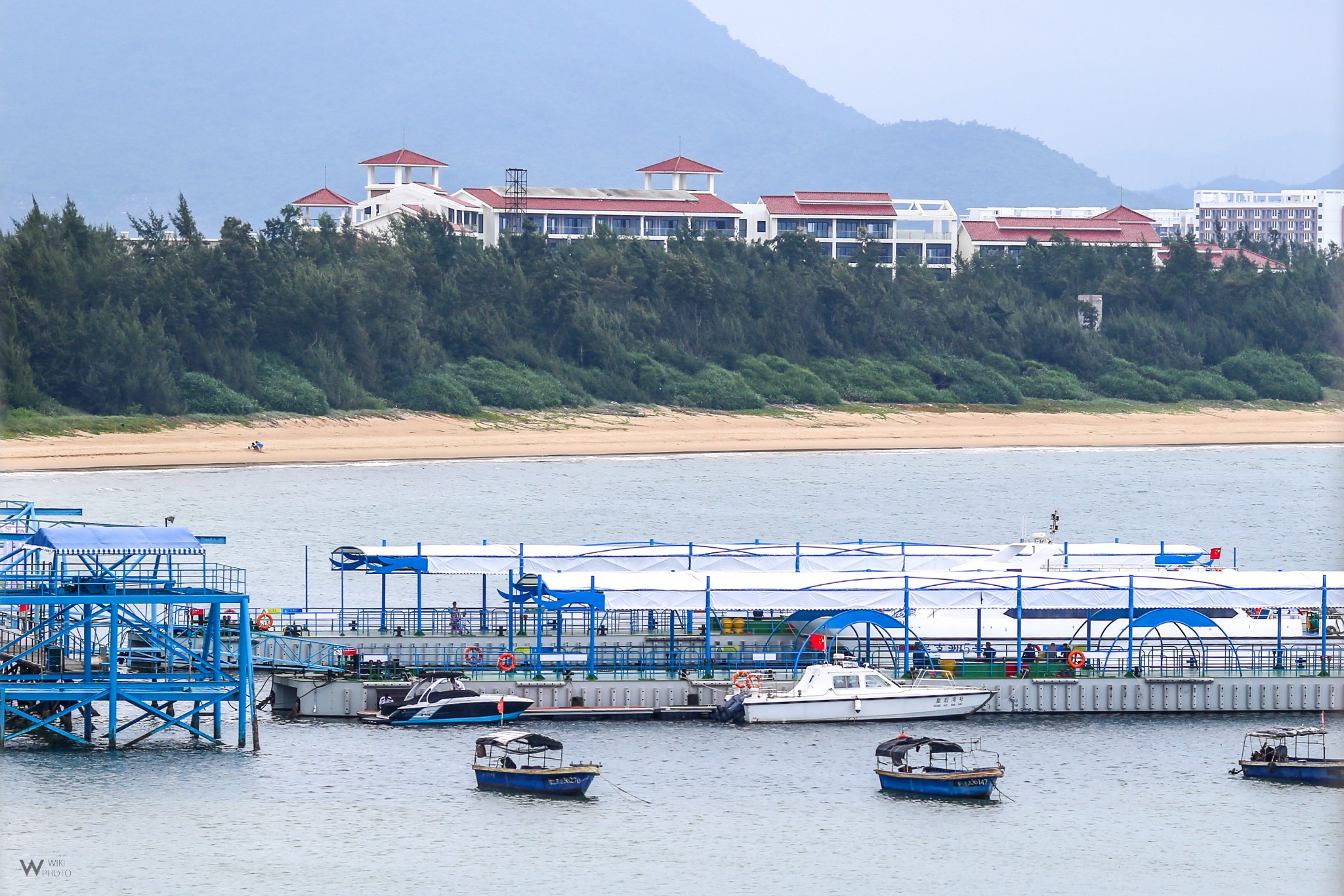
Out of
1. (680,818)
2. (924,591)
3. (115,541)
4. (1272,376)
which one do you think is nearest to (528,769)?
(680,818)

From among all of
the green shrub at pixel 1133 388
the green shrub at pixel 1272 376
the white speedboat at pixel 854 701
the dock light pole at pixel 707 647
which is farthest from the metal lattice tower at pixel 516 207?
the white speedboat at pixel 854 701

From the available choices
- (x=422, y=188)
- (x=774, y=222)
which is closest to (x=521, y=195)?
(x=422, y=188)

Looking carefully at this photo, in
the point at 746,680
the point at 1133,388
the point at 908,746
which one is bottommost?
the point at 908,746

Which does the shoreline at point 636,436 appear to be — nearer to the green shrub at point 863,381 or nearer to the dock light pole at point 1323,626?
the green shrub at point 863,381

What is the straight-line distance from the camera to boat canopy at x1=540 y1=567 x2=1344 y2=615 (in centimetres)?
5366

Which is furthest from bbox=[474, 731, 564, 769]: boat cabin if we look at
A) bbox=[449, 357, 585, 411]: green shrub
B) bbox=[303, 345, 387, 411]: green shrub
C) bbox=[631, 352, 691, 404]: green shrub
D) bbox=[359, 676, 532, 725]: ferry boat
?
bbox=[631, 352, 691, 404]: green shrub

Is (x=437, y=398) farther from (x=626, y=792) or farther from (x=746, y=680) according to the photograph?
(x=626, y=792)

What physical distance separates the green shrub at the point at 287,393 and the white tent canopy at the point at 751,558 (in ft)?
227

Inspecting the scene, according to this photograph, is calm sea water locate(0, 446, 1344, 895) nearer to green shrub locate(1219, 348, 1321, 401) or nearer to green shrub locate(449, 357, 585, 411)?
green shrub locate(449, 357, 585, 411)

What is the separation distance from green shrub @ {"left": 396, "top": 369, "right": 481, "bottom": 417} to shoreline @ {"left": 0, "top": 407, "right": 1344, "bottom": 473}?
54.0 inches

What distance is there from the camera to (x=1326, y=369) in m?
176

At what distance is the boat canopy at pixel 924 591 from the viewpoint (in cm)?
5366

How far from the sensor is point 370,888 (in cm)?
3859

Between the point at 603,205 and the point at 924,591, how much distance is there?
14020 centimetres
